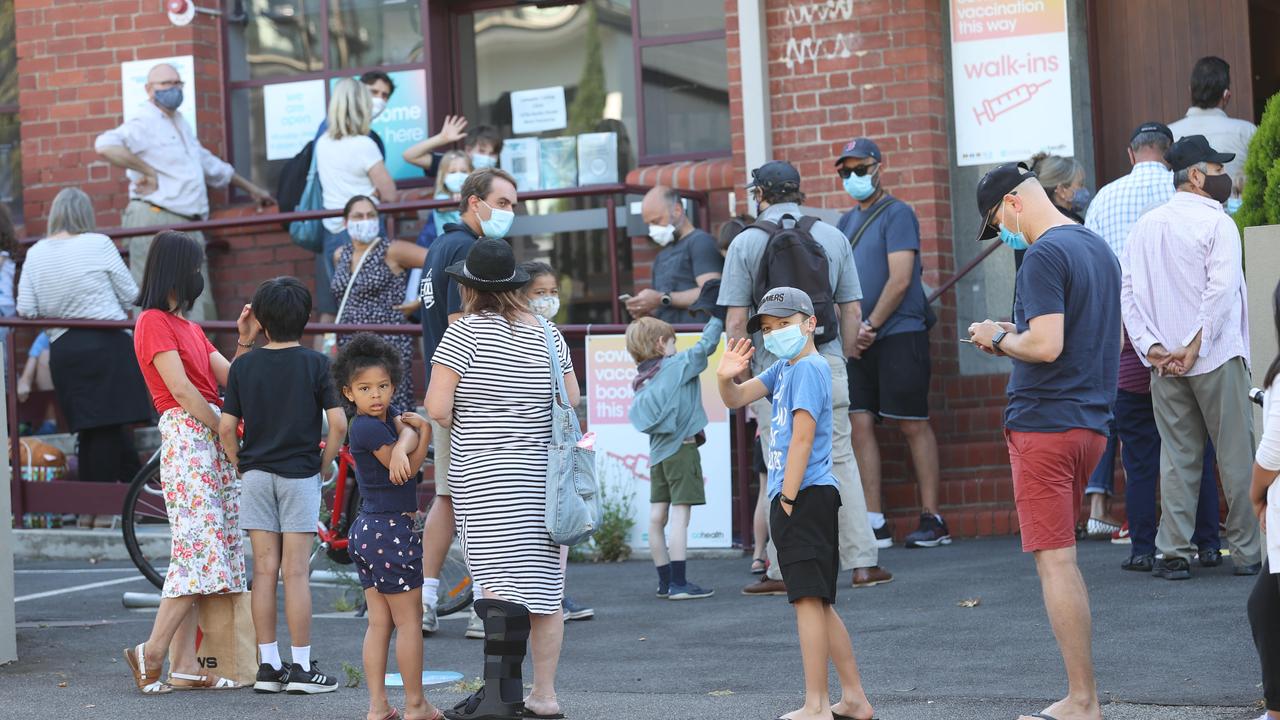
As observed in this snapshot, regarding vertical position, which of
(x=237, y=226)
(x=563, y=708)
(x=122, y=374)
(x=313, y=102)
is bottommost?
(x=563, y=708)

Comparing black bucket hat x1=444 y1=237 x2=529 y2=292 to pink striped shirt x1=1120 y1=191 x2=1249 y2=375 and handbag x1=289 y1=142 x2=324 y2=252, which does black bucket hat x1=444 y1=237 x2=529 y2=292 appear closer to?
pink striped shirt x1=1120 y1=191 x2=1249 y2=375

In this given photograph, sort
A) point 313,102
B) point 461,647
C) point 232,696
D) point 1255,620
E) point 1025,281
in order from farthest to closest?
point 313,102 < point 461,647 < point 232,696 < point 1025,281 < point 1255,620

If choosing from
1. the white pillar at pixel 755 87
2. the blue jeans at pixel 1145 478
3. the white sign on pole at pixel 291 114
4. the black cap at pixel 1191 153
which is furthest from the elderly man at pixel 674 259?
the white sign on pole at pixel 291 114

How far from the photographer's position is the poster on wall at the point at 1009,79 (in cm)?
1097

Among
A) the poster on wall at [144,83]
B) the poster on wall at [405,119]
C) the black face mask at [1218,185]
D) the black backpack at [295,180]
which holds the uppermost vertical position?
the poster on wall at [144,83]

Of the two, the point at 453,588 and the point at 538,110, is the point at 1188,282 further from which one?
the point at 538,110

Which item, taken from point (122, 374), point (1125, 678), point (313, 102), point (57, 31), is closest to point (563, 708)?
point (1125, 678)

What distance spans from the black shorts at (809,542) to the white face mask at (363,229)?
17.8ft

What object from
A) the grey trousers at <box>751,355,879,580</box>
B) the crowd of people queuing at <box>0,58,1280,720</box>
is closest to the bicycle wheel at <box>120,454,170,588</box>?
the crowd of people queuing at <box>0,58,1280,720</box>

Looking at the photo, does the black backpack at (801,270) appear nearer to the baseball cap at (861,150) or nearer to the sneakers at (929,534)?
the baseball cap at (861,150)

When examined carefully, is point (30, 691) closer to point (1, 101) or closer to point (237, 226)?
point (237, 226)

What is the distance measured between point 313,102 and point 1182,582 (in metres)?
7.71

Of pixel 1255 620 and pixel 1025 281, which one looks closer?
pixel 1255 620

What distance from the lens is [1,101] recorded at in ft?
46.6
